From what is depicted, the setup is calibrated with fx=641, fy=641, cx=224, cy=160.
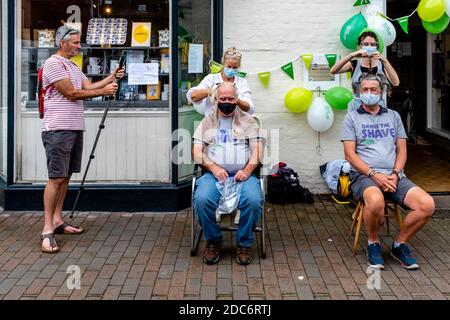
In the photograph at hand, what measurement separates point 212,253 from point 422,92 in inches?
316

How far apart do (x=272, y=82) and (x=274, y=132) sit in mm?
575

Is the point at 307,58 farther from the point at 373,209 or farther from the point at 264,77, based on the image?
the point at 373,209

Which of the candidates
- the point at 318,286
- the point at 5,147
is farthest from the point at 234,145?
the point at 5,147

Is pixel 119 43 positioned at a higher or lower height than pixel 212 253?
higher

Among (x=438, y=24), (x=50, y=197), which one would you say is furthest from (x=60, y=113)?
(x=438, y=24)

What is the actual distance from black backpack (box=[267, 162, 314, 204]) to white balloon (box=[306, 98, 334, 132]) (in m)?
0.60

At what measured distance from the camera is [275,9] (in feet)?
23.9

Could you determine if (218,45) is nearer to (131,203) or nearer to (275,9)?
(275,9)

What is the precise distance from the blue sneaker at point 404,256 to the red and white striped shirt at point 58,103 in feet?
9.57

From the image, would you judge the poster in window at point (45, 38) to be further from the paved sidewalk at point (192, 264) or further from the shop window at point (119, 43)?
the paved sidewalk at point (192, 264)

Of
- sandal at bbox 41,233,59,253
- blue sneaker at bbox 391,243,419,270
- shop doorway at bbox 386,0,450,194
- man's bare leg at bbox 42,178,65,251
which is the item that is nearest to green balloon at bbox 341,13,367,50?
shop doorway at bbox 386,0,450,194

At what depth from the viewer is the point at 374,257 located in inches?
197

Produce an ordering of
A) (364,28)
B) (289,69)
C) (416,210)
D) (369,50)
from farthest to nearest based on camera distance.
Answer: (289,69) → (364,28) → (369,50) → (416,210)

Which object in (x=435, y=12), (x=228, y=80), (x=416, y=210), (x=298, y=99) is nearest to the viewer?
(x=416, y=210)
